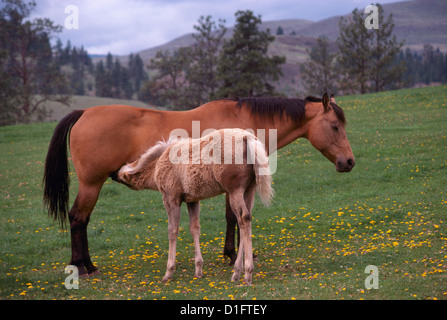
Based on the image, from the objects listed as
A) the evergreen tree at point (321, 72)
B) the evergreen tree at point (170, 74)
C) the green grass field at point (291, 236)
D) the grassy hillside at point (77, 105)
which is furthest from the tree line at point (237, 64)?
the grassy hillside at point (77, 105)

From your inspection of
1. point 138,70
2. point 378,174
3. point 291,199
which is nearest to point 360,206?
point 291,199

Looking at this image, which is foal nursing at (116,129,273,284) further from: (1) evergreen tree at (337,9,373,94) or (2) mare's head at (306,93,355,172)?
(1) evergreen tree at (337,9,373,94)

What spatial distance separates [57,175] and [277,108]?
447 cm

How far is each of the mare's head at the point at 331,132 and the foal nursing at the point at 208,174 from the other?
227 cm

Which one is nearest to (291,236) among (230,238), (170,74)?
(230,238)

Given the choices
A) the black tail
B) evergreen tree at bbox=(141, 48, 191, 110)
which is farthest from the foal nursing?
evergreen tree at bbox=(141, 48, 191, 110)

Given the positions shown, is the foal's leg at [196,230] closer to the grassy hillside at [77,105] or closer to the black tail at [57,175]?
the black tail at [57,175]

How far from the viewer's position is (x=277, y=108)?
866 cm

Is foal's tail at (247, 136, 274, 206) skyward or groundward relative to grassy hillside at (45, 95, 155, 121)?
groundward

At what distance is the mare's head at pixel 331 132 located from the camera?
8539 millimetres

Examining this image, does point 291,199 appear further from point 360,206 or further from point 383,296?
point 383,296

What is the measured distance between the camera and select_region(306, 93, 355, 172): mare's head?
28.0 feet

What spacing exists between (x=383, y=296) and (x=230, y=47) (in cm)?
4183

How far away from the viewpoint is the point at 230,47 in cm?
4519
